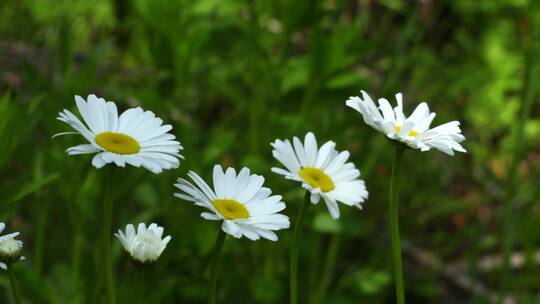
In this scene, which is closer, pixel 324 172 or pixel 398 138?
pixel 398 138

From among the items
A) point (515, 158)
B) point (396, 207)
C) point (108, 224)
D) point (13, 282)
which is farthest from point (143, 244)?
point (515, 158)

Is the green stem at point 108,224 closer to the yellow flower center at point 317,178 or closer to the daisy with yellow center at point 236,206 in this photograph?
the daisy with yellow center at point 236,206

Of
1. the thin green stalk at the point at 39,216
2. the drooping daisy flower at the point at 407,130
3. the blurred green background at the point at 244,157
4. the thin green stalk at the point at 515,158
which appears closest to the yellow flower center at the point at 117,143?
the drooping daisy flower at the point at 407,130

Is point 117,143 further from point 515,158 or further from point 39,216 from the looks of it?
point 515,158

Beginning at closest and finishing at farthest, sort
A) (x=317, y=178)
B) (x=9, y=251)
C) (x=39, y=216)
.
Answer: (x=9, y=251) < (x=317, y=178) < (x=39, y=216)

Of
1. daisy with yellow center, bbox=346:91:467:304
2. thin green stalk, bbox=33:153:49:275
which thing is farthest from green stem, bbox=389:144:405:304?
thin green stalk, bbox=33:153:49:275
